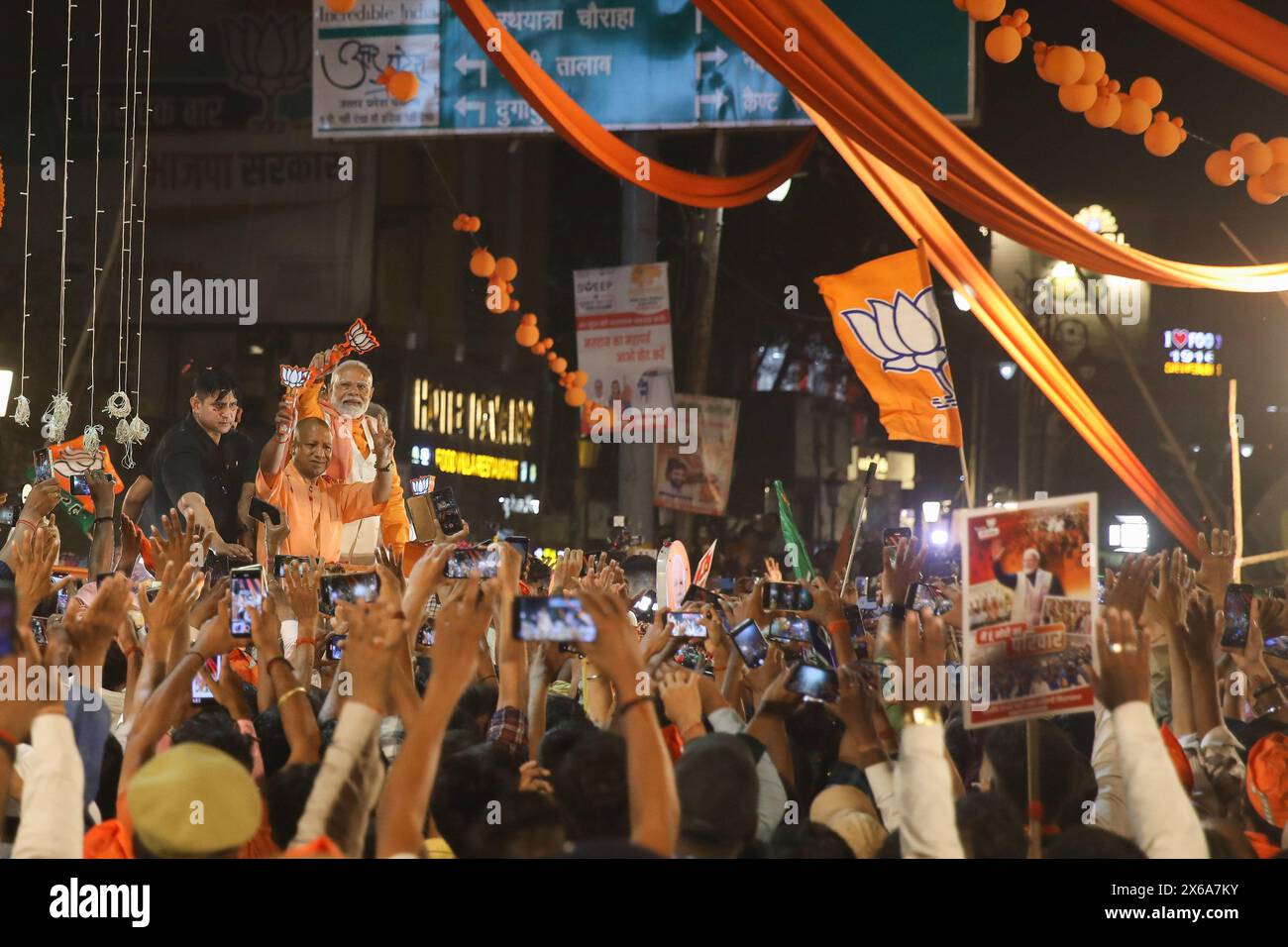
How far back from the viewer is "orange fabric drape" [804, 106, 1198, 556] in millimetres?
7023

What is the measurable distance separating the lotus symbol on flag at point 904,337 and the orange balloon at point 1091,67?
1.50 meters

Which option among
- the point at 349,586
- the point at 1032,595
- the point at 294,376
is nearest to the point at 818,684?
the point at 1032,595

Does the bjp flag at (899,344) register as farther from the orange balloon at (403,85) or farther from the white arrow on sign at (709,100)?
the orange balloon at (403,85)

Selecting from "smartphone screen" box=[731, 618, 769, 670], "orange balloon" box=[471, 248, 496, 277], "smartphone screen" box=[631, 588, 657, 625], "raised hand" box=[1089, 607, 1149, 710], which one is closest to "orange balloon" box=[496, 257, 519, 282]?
"orange balloon" box=[471, 248, 496, 277]

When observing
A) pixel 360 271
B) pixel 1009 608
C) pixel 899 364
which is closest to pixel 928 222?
pixel 899 364

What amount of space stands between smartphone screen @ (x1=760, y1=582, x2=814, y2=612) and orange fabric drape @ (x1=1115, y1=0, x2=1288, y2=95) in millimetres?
2152

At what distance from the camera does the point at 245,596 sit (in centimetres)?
464

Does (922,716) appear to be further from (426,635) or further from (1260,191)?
Answer: (1260,191)

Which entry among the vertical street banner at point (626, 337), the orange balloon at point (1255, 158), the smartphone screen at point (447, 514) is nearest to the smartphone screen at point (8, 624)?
the smartphone screen at point (447, 514)

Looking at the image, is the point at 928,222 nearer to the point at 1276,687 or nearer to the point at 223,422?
the point at 1276,687

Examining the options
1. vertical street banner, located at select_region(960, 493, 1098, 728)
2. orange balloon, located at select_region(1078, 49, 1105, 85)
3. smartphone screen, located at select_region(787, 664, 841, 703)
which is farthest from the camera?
orange balloon, located at select_region(1078, 49, 1105, 85)

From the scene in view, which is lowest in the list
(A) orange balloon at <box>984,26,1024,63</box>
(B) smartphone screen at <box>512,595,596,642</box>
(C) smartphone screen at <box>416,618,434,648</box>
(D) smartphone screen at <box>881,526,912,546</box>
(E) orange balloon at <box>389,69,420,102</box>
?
(C) smartphone screen at <box>416,618,434,648</box>

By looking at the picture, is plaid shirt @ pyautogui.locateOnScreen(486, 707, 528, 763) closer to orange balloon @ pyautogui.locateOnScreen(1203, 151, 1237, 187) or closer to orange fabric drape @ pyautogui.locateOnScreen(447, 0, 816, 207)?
orange fabric drape @ pyautogui.locateOnScreen(447, 0, 816, 207)

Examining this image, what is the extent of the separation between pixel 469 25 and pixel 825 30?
1549 mm
